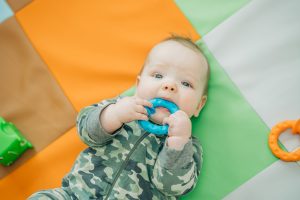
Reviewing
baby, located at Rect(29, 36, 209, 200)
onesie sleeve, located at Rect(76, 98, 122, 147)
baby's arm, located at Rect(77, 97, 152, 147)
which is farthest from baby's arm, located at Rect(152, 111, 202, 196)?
onesie sleeve, located at Rect(76, 98, 122, 147)

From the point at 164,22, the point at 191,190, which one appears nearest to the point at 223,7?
the point at 164,22

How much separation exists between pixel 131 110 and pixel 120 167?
8.2 inches

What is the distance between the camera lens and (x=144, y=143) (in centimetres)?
127

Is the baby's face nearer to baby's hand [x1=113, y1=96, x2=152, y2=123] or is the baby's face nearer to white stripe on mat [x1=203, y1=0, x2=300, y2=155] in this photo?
baby's hand [x1=113, y1=96, x2=152, y2=123]

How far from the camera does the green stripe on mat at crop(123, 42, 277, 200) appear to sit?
132 cm

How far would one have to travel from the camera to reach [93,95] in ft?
4.87

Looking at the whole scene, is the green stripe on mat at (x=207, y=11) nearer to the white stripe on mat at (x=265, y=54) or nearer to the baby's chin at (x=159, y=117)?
the white stripe on mat at (x=265, y=54)

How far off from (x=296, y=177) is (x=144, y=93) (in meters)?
0.61

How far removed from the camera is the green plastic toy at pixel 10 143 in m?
1.34

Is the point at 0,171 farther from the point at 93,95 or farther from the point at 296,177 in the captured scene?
the point at 296,177

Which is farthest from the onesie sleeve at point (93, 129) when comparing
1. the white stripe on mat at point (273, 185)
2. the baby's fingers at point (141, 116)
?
the white stripe on mat at point (273, 185)

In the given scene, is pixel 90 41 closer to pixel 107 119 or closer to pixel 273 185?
pixel 107 119

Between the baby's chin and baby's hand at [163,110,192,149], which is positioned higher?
the baby's chin

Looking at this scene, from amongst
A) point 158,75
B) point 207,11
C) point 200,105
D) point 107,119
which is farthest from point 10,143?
point 207,11
